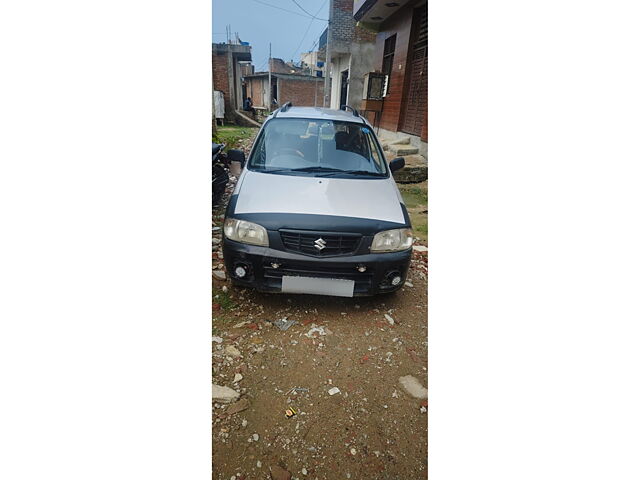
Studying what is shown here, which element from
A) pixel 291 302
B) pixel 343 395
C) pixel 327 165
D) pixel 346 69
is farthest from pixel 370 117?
pixel 343 395

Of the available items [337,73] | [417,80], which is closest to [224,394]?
[417,80]

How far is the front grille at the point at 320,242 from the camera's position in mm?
2076

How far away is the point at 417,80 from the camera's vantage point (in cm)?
734

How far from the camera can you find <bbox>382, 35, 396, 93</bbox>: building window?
28.9ft

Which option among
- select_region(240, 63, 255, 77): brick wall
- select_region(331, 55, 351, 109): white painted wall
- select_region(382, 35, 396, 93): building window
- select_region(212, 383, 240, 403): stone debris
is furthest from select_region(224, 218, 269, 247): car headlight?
select_region(331, 55, 351, 109): white painted wall

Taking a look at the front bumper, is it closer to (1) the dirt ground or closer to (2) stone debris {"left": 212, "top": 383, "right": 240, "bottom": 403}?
(1) the dirt ground

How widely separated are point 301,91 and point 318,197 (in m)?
18.4

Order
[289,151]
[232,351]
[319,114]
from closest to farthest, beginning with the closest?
1. [232,351]
2. [289,151]
3. [319,114]

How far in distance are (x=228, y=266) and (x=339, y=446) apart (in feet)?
4.27

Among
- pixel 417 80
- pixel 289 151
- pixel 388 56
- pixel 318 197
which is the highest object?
pixel 388 56

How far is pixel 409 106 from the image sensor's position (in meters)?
7.74

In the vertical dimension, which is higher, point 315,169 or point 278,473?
point 315,169

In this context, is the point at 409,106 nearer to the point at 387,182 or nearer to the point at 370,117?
the point at 370,117

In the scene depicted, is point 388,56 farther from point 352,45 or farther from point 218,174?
point 218,174
